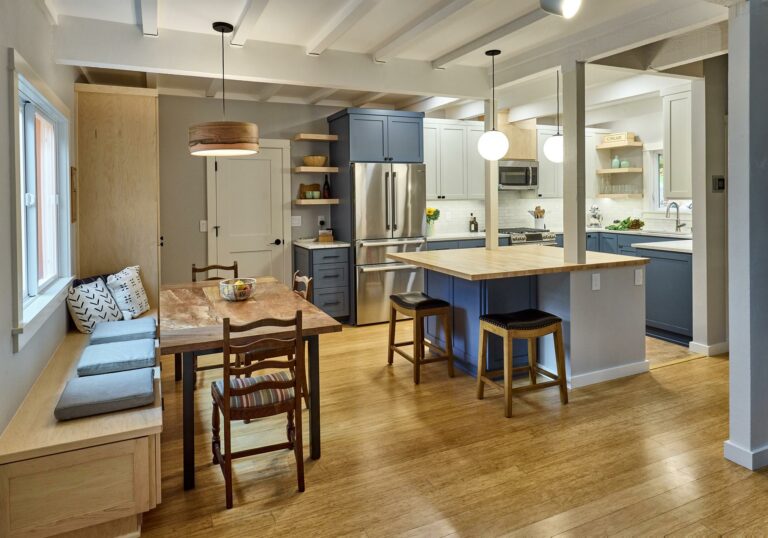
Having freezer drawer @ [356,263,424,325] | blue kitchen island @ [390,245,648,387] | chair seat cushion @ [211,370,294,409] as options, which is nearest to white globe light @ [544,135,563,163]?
blue kitchen island @ [390,245,648,387]

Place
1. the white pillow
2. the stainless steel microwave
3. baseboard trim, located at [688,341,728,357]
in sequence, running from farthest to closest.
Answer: the stainless steel microwave < baseboard trim, located at [688,341,728,357] < the white pillow

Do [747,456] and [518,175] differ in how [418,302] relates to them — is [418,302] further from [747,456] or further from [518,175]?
[518,175]

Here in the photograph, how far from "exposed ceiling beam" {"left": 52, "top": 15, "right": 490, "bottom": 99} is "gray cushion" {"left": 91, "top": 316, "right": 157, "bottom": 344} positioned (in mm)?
1774

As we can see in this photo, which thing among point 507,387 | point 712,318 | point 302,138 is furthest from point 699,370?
point 302,138

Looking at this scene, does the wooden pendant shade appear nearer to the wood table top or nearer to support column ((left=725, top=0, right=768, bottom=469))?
the wood table top

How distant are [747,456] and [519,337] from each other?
4.28 feet

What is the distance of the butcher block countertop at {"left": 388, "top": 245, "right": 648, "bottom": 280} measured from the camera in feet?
12.1

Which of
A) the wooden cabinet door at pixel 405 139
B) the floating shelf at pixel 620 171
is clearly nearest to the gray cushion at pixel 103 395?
the wooden cabinet door at pixel 405 139

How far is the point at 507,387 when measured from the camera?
3455 millimetres

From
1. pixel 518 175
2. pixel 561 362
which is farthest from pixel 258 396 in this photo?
pixel 518 175

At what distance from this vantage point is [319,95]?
607cm

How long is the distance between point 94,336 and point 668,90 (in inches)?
212

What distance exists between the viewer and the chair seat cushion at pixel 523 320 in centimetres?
351

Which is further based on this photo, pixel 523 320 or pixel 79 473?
pixel 523 320
